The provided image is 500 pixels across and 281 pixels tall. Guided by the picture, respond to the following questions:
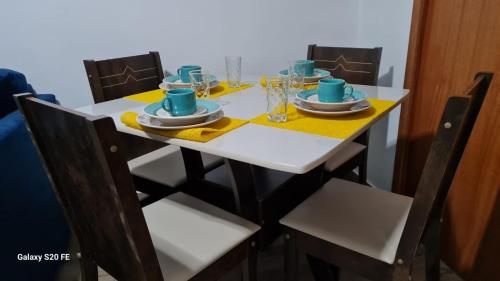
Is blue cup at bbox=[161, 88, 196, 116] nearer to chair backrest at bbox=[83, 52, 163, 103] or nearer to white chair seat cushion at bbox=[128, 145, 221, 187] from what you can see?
white chair seat cushion at bbox=[128, 145, 221, 187]

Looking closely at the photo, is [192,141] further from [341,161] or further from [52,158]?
[341,161]

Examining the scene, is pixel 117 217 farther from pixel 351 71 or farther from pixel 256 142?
pixel 351 71

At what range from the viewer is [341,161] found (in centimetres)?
156

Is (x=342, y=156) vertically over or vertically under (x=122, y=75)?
under

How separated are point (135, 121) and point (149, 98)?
1.27 feet

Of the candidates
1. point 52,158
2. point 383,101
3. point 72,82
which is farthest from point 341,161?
point 72,82

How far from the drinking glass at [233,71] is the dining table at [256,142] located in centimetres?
18

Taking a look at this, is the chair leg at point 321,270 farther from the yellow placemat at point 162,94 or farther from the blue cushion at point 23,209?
the blue cushion at point 23,209

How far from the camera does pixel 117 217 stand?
0.71m

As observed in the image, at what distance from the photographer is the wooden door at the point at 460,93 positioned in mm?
1224

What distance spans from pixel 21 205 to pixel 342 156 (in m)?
1.32

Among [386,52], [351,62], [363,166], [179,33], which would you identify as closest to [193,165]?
[363,166]

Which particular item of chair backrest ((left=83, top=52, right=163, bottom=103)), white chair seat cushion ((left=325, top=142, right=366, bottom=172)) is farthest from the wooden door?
chair backrest ((left=83, top=52, right=163, bottom=103))

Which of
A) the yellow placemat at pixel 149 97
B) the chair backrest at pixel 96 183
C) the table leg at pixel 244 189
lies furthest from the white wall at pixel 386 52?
the chair backrest at pixel 96 183
